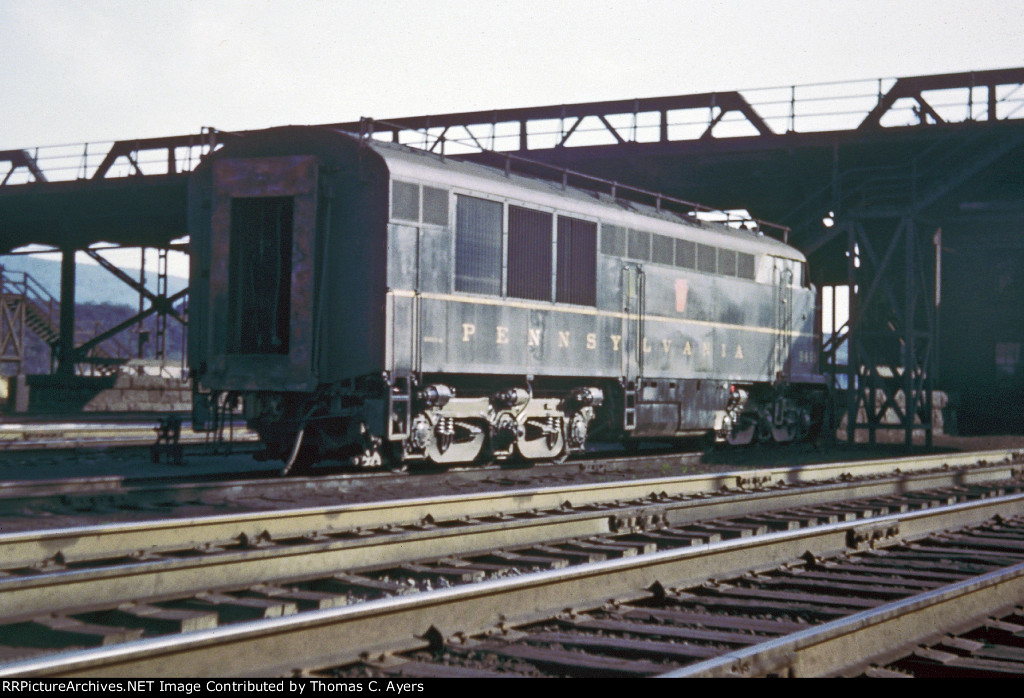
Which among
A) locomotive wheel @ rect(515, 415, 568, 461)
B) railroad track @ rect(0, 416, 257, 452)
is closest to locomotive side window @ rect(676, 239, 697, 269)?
locomotive wheel @ rect(515, 415, 568, 461)

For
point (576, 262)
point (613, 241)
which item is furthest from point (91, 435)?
point (613, 241)

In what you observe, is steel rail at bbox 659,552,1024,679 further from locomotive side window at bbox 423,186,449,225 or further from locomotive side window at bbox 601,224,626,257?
locomotive side window at bbox 601,224,626,257

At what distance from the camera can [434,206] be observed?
14.3 metres

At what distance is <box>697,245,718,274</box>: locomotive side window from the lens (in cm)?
1948

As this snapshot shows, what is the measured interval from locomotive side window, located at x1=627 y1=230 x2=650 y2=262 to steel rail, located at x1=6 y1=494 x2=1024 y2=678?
9152 millimetres

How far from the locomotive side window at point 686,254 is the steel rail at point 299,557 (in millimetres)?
7061

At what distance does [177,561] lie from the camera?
714 centimetres

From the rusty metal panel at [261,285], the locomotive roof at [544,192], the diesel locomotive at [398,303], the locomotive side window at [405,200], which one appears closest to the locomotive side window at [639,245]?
the locomotive roof at [544,192]

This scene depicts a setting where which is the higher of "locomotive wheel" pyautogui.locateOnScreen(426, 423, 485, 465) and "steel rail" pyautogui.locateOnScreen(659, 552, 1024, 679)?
"locomotive wheel" pyautogui.locateOnScreen(426, 423, 485, 465)

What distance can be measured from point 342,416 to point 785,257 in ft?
38.4

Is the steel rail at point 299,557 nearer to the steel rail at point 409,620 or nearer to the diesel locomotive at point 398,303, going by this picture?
the steel rail at point 409,620

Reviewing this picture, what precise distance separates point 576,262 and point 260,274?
4789 millimetres

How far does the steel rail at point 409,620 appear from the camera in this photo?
4500mm
